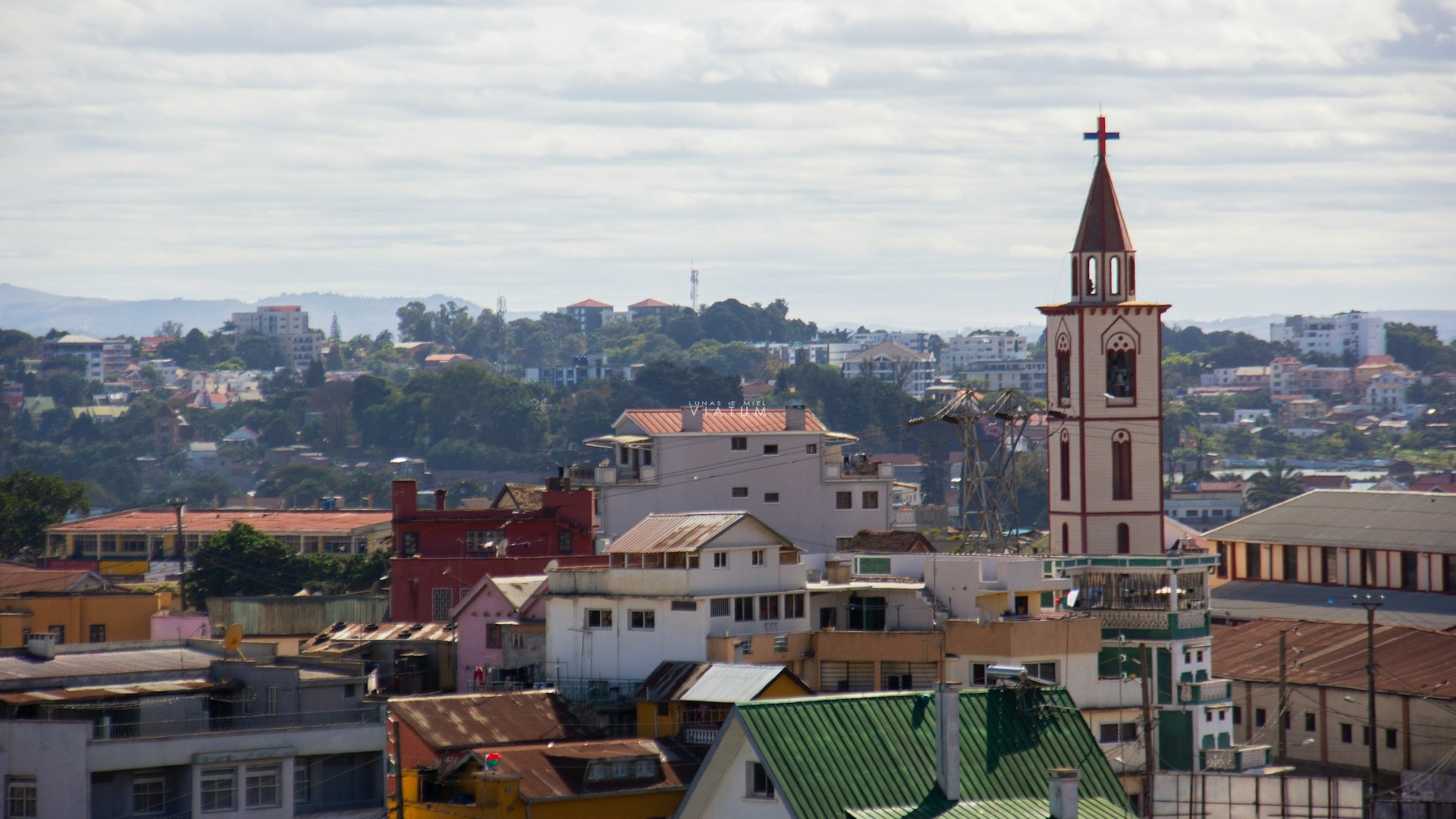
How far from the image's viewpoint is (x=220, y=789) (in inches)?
1412

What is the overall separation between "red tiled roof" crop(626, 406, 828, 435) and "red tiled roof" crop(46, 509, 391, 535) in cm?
3692

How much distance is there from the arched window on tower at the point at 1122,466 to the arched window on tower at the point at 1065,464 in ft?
3.44

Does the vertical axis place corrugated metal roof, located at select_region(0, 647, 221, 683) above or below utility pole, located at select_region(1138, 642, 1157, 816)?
above

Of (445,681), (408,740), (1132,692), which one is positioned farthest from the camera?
(445,681)

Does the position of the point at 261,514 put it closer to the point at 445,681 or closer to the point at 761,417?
the point at 761,417

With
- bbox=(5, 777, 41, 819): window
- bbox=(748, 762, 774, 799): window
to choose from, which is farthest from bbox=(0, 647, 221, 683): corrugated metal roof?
bbox=(748, 762, 774, 799): window

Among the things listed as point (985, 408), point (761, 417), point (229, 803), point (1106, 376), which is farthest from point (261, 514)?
point (229, 803)

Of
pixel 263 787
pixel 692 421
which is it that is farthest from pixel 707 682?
pixel 692 421

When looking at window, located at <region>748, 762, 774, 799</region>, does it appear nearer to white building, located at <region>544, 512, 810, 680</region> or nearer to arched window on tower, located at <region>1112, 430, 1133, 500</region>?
white building, located at <region>544, 512, 810, 680</region>

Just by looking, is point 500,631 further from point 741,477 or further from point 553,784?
point 741,477

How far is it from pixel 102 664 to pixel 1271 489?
15408 centimetres

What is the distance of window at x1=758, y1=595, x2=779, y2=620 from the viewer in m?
48.1

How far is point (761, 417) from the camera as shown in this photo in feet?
259

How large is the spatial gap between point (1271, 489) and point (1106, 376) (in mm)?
130879
